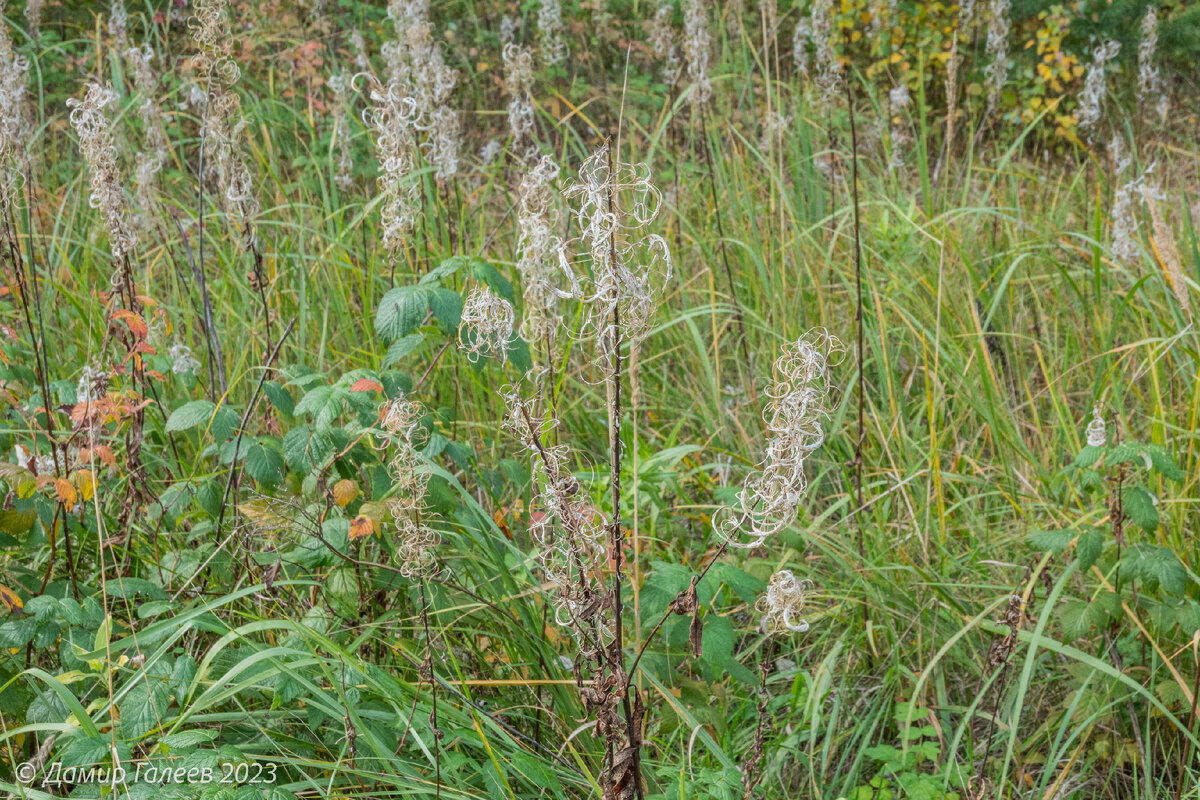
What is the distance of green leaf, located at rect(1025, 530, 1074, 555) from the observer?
5.82ft

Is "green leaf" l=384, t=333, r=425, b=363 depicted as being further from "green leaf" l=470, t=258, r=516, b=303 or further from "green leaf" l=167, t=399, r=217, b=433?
"green leaf" l=167, t=399, r=217, b=433

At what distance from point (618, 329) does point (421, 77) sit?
1.83m

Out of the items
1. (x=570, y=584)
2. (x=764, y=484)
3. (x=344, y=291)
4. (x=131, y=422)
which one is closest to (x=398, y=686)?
(x=570, y=584)

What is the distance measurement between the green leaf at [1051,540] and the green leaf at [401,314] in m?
1.23

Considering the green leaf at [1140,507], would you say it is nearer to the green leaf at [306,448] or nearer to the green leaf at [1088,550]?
the green leaf at [1088,550]

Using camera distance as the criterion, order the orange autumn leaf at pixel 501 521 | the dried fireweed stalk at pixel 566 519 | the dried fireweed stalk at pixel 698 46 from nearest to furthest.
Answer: the dried fireweed stalk at pixel 566 519 < the orange autumn leaf at pixel 501 521 < the dried fireweed stalk at pixel 698 46

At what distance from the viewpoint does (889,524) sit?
2203 millimetres

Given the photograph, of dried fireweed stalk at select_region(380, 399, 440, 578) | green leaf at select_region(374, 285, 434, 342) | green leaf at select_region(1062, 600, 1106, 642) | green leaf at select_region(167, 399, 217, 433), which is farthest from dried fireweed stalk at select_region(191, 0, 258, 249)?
green leaf at select_region(1062, 600, 1106, 642)

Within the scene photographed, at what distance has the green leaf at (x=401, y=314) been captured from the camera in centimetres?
174

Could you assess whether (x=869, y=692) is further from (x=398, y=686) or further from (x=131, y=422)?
(x=131, y=422)

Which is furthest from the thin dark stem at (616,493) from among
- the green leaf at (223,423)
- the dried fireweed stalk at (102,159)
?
the dried fireweed stalk at (102,159)

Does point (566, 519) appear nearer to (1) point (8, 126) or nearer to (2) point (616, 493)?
(2) point (616, 493)

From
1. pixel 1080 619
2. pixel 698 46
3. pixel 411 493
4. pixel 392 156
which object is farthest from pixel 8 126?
pixel 1080 619

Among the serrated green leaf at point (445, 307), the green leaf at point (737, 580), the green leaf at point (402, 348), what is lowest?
the green leaf at point (737, 580)
